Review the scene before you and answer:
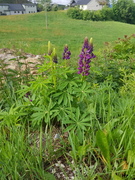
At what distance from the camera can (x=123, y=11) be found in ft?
146

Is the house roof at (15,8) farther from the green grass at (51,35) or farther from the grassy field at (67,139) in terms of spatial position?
the grassy field at (67,139)

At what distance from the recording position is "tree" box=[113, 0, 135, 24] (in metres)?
44.3

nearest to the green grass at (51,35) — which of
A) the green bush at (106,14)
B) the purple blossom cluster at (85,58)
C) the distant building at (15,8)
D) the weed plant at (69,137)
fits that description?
the purple blossom cluster at (85,58)

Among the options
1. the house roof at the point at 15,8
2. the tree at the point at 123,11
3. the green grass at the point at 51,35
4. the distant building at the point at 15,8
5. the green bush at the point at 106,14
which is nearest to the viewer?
the green grass at the point at 51,35

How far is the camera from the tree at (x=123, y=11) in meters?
44.3

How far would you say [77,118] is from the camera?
1589 millimetres

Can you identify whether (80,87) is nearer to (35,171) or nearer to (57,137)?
(57,137)

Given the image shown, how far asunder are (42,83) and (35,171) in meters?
0.74

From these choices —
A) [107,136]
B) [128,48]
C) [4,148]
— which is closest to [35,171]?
[4,148]

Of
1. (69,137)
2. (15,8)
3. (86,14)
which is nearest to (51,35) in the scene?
(69,137)

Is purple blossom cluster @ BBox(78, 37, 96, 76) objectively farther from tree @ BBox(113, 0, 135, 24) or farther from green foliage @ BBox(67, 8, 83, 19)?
tree @ BBox(113, 0, 135, 24)

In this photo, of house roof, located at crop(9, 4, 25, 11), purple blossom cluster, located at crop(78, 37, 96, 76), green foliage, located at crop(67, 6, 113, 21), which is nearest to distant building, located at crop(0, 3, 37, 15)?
house roof, located at crop(9, 4, 25, 11)

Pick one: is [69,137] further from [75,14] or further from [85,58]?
[75,14]

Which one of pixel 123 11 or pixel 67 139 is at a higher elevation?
pixel 123 11
